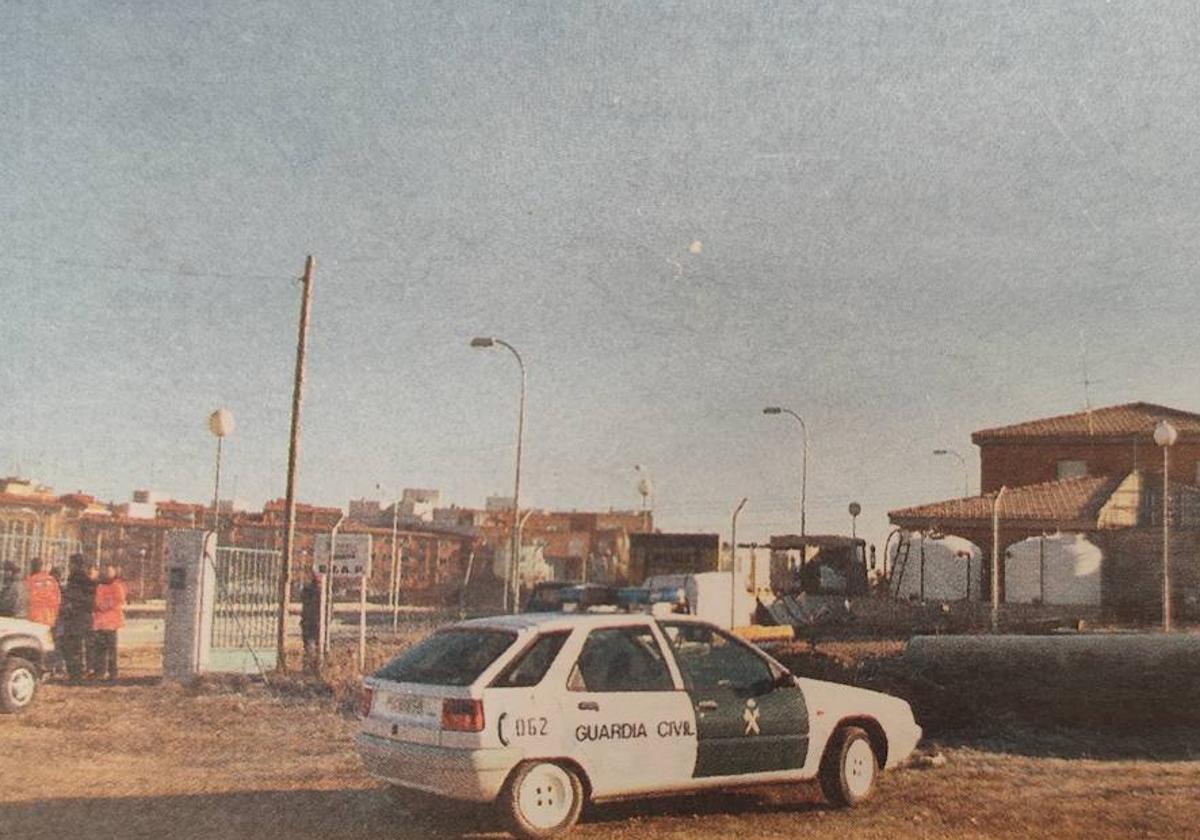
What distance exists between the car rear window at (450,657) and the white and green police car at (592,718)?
0.01m

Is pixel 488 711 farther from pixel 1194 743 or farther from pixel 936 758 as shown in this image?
pixel 1194 743

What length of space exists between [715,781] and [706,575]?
835 inches

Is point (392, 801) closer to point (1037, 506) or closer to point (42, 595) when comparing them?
point (42, 595)

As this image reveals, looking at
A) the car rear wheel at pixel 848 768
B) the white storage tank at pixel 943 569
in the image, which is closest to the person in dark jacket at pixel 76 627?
the car rear wheel at pixel 848 768

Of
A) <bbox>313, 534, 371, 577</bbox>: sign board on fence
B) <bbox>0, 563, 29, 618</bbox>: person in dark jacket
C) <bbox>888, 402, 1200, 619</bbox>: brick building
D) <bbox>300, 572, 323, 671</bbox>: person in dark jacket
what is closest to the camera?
<bbox>0, 563, 29, 618</bbox>: person in dark jacket

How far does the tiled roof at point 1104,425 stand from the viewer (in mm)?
59438

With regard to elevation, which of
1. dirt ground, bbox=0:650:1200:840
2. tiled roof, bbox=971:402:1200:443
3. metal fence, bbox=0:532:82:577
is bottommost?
dirt ground, bbox=0:650:1200:840

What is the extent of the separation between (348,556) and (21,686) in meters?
4.88

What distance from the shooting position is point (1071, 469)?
199ft

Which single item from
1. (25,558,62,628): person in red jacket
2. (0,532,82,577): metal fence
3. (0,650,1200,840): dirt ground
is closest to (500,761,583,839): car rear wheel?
(0,650,1200,840): dirt ground

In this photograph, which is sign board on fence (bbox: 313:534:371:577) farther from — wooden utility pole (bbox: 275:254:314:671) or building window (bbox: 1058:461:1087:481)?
building window (bbox: 1058:461:1087:481)

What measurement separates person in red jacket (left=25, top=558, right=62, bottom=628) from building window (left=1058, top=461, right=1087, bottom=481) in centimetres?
5287

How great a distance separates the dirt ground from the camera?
27.8ft

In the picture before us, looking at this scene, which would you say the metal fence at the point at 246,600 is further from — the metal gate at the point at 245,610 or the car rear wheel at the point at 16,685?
the car rear wheel at the point at 16,685
